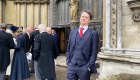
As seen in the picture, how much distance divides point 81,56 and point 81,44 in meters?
0.20

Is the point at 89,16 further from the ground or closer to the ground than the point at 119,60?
further from the ground

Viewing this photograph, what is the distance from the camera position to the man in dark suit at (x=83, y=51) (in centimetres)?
592

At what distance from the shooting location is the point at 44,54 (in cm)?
899

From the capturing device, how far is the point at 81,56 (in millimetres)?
5953

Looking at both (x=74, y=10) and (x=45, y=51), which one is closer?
(x=45, y=51)

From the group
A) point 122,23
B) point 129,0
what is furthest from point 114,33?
point 129,0

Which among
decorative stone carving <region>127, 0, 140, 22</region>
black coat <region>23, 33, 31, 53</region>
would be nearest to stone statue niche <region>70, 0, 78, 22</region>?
black coat <region>23, 33, 31, 53</region>

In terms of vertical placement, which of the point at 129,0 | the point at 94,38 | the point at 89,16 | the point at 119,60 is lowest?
the point at 119,60

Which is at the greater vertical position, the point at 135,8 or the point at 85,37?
the point at 135,8

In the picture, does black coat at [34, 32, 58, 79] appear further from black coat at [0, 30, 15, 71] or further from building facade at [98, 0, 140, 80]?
building facade at [98, 0, 140, 80]

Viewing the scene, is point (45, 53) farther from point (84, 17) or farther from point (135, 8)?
point (84, 17)

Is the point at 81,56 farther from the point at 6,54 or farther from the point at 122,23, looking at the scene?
the point at 6,54

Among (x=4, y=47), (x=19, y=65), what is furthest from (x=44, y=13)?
(x=4, y=47)

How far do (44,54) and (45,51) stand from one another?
0.26 feet
